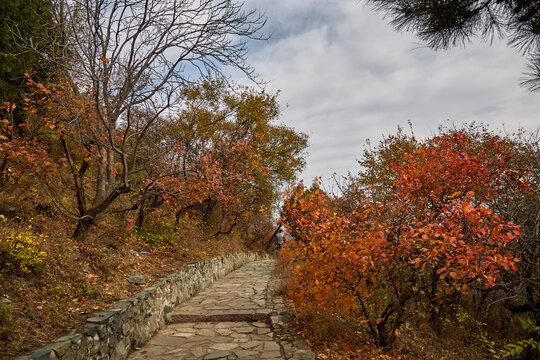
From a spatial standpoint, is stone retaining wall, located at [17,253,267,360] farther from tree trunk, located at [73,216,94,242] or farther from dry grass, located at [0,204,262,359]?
tree trunk, located at [73,216,94,242]

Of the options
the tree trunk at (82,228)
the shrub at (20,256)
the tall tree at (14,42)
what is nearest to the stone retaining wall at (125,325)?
the shrub at (20,256)

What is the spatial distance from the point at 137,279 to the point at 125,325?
57.3 inches

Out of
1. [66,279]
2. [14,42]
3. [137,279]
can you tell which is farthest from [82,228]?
[14,42]

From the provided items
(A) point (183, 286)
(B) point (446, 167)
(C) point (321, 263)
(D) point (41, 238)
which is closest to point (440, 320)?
(B) point (446, 167)

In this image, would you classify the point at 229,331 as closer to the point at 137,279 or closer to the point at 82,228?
the point at 137,279

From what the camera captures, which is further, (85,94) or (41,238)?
(85,94)

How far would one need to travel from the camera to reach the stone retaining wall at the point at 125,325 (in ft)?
10.1

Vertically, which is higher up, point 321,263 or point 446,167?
point 446,167

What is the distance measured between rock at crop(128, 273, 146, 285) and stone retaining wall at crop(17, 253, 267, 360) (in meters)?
0.29

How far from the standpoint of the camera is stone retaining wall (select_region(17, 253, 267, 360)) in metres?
3.06

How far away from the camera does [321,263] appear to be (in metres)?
4.55

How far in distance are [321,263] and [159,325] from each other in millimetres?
3044

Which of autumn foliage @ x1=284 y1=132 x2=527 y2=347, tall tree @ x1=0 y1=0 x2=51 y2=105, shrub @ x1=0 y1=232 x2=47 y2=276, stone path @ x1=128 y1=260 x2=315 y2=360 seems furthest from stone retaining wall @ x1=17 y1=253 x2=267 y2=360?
tall tree @ x1=0 y1=0 x2=51 y2=105

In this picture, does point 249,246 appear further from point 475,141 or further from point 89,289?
point 89,289
